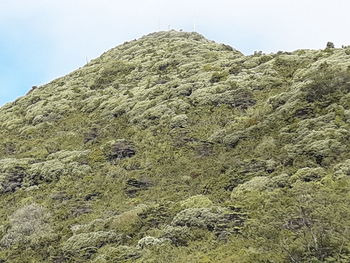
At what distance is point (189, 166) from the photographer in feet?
137

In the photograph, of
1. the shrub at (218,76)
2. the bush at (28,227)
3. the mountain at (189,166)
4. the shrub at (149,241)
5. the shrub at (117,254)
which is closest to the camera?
the mountain at (189,166)

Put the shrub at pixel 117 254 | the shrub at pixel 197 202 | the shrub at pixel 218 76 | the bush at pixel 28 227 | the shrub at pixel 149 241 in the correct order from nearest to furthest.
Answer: the shrub at pixel 117 254 < the shrub at pixel 149 241 < the shrub at pixel 197 202 < the bush at pixel 28 227 < the shrub at pixel 218 76

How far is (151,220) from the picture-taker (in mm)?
32469

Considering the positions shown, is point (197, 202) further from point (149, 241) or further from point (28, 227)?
point (28, 227)

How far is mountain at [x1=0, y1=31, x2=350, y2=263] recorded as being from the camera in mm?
25391

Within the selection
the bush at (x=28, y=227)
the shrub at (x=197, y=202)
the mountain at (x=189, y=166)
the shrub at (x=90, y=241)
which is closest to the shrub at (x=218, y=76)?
the mountain at (x=189, y=166)

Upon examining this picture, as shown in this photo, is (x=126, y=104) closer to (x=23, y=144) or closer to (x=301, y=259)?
(x=23, y=144)

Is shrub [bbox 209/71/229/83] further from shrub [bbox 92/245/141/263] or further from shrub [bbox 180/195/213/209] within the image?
shrub [bbox 92/245/141/263]

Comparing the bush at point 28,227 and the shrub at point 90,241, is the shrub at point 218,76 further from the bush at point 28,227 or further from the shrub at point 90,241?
the shrub at point 90,241

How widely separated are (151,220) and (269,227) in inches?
432

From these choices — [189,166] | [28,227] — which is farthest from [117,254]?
[189,166]

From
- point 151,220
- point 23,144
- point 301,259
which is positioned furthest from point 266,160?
point 23,144

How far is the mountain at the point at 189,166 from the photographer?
25.4 meters

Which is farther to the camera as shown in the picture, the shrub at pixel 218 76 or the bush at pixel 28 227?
the shrub at pixel 218 76
